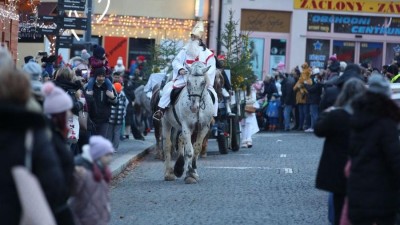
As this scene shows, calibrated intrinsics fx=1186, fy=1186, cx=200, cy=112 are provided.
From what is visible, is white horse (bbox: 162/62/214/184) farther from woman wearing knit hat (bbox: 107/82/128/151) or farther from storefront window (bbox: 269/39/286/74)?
storefront window (bbox: 269/39/286/74)

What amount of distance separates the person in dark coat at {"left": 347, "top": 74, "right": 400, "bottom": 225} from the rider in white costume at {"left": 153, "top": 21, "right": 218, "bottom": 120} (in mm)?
9908

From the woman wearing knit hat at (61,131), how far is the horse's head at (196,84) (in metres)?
9.88

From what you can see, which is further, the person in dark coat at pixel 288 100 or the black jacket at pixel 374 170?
the person in dark coat at pixel 288 100

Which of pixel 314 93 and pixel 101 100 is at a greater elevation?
pixel 101 100

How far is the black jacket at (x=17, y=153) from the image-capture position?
6633 mm

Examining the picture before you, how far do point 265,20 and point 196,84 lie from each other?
972 inches

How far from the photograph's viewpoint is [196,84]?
18.3 meters

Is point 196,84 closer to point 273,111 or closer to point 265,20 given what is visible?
point 273,111

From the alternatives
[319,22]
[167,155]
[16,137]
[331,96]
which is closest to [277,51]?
[319,22]

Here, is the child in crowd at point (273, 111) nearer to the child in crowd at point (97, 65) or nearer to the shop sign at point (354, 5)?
the shop sign at point (354, 5)

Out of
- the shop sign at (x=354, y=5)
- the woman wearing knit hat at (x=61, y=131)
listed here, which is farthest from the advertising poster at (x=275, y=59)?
the woman wearing knit hat at (x=61, y=131)

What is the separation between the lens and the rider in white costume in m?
19.2

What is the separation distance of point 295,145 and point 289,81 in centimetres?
804

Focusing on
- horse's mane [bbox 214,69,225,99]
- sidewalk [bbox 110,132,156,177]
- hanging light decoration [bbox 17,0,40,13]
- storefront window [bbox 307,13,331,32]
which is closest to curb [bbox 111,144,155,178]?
sidewalk [bbox 110,132,156,177]
